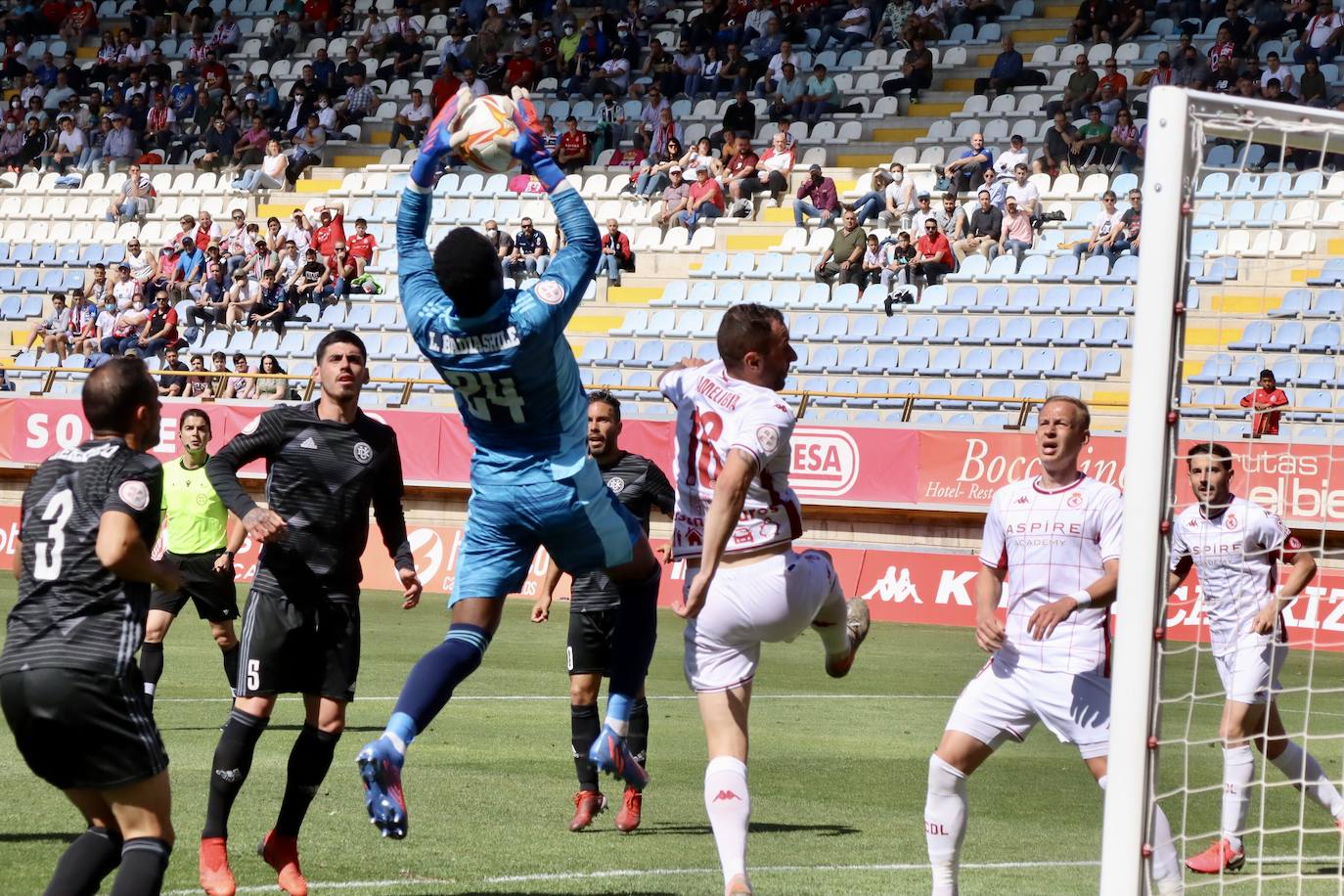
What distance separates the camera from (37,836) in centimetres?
749

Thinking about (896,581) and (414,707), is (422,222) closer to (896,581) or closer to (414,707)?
(414,707)

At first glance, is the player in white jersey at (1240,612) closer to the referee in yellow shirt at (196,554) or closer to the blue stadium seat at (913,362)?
the referee in yellow shirt at (196,554)

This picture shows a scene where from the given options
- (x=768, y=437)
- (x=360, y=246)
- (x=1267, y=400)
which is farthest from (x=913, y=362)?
(x=768, y=437)

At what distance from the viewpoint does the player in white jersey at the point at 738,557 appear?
597 cm

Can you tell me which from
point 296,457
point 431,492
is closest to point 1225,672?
point 296,457

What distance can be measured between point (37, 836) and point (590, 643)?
8.87 feet

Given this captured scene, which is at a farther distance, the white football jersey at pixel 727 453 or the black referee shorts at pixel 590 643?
the black referee shorts at pixel 590 643

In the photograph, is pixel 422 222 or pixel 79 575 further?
pixel 422 222

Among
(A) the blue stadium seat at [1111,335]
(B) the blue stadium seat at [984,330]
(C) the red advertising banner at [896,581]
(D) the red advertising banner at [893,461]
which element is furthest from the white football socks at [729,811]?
(B) the blue stadium seat at [984,330]

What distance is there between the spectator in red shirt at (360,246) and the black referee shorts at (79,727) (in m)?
23.3

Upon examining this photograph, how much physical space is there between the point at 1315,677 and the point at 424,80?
884 inches

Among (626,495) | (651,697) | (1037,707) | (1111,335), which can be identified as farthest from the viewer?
(1111,335)

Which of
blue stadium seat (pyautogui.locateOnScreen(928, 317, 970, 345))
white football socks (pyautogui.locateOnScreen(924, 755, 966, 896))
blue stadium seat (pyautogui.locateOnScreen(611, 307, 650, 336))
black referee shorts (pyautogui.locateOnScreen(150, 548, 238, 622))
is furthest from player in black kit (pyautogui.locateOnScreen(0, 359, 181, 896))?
blue stadium seat (pyautogui.locateOnScreen(611, 307, 650, 336))

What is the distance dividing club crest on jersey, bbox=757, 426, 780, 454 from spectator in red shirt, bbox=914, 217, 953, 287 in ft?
60.6
